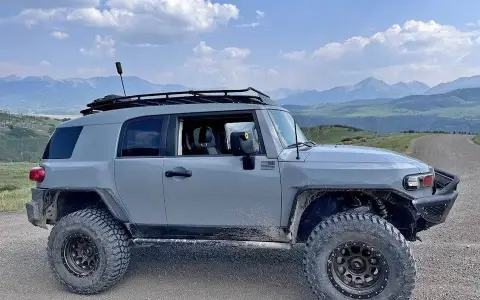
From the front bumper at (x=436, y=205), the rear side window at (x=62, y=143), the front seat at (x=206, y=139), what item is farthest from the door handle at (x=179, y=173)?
the front bumper at (x=436, y=205)

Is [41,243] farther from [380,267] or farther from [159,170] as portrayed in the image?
[380,267]

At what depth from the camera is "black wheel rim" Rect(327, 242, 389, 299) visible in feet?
15.7

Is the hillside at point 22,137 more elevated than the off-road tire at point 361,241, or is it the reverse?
the off-road tire at point 361,241

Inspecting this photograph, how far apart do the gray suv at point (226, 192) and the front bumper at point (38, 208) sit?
0.6 inches

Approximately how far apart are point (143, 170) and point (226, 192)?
113cm

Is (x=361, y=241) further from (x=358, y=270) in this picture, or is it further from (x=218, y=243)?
(x=218, y=243)

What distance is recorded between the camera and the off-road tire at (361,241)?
4680 mm

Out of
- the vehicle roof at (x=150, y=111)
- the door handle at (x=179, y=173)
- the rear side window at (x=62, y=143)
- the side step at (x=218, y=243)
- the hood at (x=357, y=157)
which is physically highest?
the vehicle roof at (x=150, y=111)

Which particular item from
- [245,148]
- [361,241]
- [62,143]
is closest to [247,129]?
[245,148]

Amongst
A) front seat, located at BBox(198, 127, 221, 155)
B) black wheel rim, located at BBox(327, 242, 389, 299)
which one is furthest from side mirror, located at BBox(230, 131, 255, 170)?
black wheel rim, located at BBox(327, 242, 389, 299)

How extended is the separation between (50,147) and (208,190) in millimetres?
2533

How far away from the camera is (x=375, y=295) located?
4.74m

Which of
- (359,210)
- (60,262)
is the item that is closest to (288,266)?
(359,210)

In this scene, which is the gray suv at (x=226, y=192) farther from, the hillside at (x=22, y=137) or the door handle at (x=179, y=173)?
the hillside at (x=22, y=137)
